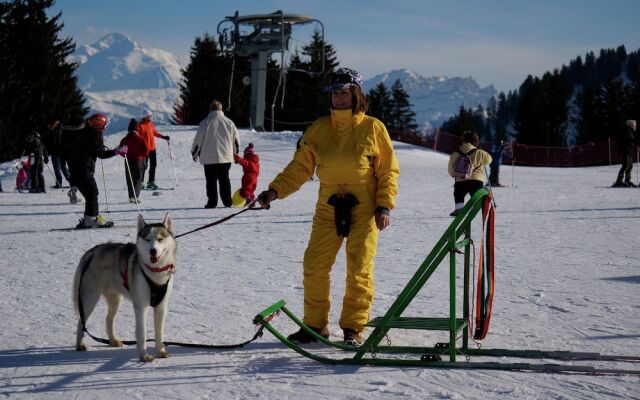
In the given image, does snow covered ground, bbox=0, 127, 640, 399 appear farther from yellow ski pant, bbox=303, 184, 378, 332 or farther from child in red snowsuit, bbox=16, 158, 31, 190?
child in red snowsuit, bbox=16, 158, 31, 190

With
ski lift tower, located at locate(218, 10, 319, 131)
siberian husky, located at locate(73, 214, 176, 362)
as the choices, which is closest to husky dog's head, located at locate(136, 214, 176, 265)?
siberian husky, located at locate(73, 214, 176, 362)

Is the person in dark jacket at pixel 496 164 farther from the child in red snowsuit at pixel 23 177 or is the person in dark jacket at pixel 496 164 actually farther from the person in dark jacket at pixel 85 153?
the person in dark jacket at pixel 85 153

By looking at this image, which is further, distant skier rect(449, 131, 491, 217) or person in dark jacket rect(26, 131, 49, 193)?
person in dark jacket rect(26, 131, 49, 193)

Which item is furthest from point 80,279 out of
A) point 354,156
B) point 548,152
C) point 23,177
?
point 548,152

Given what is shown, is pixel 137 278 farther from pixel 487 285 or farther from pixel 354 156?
pixel 487 285

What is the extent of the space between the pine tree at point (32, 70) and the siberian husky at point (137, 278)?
136 feet

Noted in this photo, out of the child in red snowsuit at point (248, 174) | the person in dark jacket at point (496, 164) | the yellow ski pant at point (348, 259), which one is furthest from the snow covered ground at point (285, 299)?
the person in dark jacket at point (496, 164)

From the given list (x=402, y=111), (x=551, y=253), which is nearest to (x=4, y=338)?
(x=551, y=253)

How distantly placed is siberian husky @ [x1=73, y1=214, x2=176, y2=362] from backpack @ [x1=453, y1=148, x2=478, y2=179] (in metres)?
8.49

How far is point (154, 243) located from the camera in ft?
14.5

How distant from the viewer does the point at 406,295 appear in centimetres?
455

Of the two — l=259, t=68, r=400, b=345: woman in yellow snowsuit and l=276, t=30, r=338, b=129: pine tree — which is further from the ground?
l=276, t=30, r=338, b=129: pine tree

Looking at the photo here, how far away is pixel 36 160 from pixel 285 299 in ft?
44.5

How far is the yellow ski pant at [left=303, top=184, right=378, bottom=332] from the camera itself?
5.09 metres
